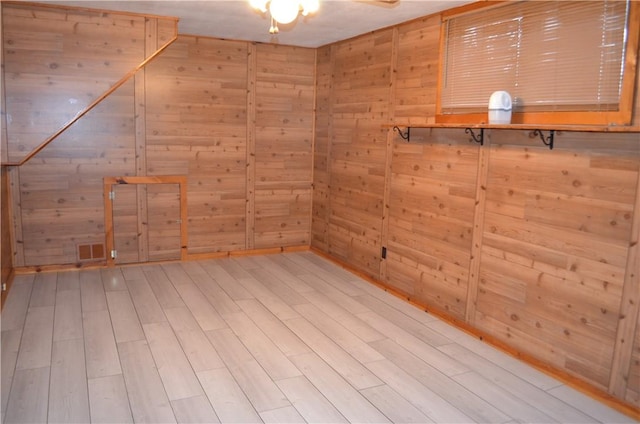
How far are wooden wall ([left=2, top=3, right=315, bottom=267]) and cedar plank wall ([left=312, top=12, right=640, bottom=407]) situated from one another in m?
0.66

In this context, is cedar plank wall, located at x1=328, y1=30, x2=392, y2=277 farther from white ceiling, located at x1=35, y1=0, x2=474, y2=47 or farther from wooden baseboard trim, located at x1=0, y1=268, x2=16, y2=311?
wooden baseboard trim, located at x1=0, y1=268, x2=16, y2=311

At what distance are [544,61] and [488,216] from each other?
104cm

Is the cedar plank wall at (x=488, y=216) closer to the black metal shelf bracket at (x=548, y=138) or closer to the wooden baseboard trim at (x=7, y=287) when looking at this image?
the black metal shelf bracket at (x=548, y=138)

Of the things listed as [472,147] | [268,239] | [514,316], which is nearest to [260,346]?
[514,316]

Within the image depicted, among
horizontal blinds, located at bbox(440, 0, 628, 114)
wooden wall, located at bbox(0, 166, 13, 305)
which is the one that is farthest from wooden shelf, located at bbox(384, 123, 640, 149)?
wooden wall, located at bbox(0, 166, 13, 305)

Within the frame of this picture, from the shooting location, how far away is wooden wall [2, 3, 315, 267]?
4.17 meters

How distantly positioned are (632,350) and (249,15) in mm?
3527

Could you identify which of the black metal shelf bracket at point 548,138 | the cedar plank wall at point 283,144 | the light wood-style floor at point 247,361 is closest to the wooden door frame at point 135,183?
the light wood-style floor at point 247,361

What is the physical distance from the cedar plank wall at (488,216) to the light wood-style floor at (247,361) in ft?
0.81

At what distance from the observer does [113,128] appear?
4.78m

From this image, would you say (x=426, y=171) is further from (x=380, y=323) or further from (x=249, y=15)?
(x=249, y=15)

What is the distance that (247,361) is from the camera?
306cm

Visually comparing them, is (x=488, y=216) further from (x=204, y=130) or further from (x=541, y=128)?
(x=204, y=130)

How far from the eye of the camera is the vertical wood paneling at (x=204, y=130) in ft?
16.3
